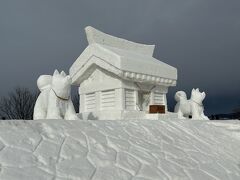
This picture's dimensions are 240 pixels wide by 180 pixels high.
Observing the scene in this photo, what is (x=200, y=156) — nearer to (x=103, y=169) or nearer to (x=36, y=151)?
(x=103, y=169)

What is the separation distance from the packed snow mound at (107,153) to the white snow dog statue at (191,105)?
399 centimetres

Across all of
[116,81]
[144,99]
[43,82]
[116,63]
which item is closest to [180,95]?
[144,99]

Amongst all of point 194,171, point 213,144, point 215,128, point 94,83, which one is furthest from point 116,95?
point 194,171

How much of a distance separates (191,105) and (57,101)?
576cm

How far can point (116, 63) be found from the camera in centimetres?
927

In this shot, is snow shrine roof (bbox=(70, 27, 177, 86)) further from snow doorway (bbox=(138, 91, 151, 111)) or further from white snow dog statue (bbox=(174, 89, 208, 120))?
white snow dog statue (bbox=(174, 89, 208, 120))

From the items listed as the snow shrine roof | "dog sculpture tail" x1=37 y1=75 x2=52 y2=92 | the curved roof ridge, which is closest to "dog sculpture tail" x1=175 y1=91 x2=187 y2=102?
the snow shrine roof

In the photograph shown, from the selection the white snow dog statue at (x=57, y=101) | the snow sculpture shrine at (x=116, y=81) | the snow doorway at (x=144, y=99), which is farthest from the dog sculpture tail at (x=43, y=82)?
the snow doorway at (x=144, y=99)

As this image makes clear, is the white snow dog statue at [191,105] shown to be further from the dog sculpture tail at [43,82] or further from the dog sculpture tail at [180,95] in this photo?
the dog sculpture tail at [43,82]

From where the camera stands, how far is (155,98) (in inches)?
427

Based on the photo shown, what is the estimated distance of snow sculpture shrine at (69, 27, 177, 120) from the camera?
9414mm

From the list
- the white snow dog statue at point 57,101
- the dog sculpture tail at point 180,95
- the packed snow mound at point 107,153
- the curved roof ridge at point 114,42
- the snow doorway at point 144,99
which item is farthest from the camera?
the dog sculpture tail at point 180,95

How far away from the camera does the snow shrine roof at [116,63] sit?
9.39 meters

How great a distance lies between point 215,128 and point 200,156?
283 cm
